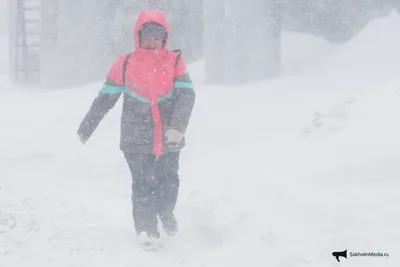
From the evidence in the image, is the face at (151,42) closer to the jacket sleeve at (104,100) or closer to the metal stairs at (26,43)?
the jacket sleeve at (104,100)

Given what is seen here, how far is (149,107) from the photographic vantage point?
12.7 ft

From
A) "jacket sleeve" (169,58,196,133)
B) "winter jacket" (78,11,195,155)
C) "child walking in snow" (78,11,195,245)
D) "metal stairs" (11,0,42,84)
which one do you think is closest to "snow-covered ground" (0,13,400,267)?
"child walking in snow" (78,11,195,245)

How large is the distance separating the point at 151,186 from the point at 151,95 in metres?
0.67

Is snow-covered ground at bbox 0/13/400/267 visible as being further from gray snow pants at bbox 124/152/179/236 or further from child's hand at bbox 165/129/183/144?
child's hand at bbox 165/129/183/144

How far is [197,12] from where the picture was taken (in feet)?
41.4

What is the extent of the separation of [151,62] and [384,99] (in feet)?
9.12

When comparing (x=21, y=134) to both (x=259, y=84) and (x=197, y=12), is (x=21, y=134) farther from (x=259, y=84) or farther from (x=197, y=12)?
(x=197, y=12)

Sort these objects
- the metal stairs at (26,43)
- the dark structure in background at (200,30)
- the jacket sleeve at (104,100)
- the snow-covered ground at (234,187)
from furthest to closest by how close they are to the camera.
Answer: the metal stairs at (26,43), the dark structure in background at (200,30), the jacket sleeve at (104,100), the snow-covered ground at (234,187)

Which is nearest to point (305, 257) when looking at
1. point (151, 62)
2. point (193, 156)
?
point (151, 62)

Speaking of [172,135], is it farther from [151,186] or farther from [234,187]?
[234,187]

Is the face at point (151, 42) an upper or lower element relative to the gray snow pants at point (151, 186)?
upper

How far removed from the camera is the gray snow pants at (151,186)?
13.0ft

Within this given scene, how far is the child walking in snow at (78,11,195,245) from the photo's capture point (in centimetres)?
384

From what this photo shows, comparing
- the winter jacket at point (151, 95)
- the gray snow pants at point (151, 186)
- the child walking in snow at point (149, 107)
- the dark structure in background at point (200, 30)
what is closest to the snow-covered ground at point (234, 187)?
the gray snow pants at point (151, 186)
